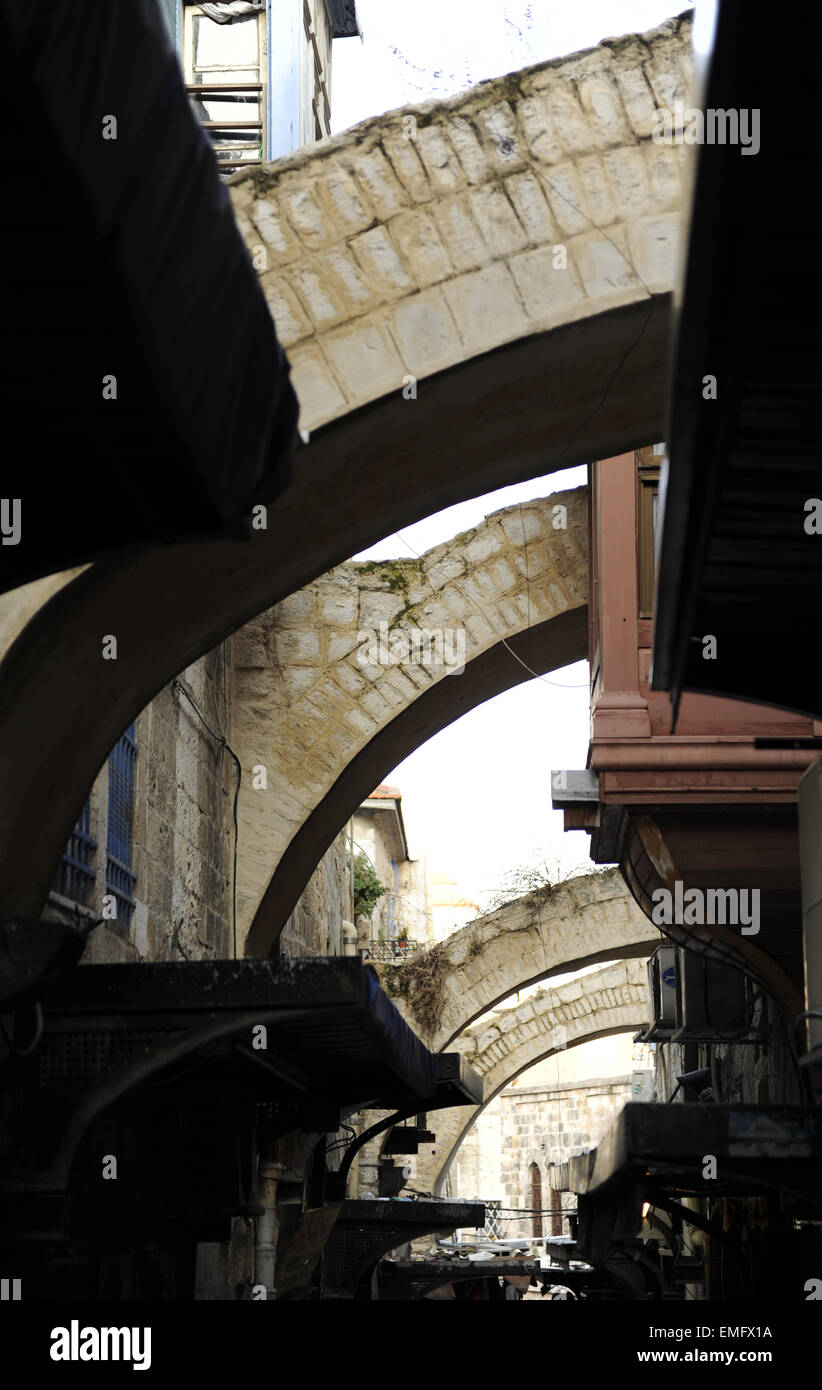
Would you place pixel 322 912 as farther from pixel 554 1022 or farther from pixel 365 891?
pixel 365 891

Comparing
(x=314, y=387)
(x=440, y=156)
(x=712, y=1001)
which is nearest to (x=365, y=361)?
(x=314, y=387)

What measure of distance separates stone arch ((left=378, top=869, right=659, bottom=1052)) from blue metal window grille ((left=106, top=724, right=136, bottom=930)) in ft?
29.1

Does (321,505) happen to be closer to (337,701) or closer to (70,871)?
(70,871)


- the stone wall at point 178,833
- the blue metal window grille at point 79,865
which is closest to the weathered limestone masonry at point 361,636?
the stone wall at point 178,833

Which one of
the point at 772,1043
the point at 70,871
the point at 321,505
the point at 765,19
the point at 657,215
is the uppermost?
the point at 657,215

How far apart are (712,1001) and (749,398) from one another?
9.22m

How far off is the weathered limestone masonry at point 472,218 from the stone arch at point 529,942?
11.0 metres

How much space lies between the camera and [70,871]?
6.60 m

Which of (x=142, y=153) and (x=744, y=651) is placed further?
(x=744, y=651)

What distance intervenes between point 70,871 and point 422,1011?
1025cm

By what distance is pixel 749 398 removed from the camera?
9.35 ft

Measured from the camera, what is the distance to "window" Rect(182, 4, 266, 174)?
9664 millimetres

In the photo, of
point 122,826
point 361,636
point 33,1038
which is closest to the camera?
point 33,1038
